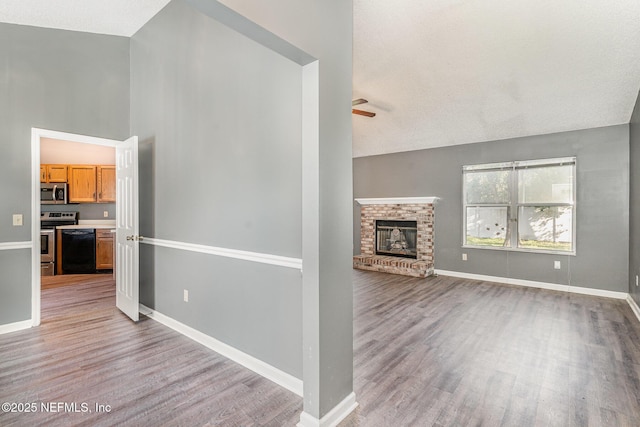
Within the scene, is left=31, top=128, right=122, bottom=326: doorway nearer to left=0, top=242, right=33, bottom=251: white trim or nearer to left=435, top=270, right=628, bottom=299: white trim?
left=0, top=242, right=33, bottom=251: white trim

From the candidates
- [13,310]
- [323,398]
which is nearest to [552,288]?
[323,398]

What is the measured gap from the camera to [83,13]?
342 centimetres

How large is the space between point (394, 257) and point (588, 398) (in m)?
4.71

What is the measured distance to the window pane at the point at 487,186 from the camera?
5.61 m

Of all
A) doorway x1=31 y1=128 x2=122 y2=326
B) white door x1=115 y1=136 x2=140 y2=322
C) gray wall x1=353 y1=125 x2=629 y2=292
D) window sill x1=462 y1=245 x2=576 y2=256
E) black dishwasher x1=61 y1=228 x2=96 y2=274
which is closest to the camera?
doorway x1=31 y1=128 x2=122 y2=326

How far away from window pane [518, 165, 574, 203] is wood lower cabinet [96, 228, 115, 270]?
305 inches

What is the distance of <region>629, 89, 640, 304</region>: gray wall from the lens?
12.6 feet

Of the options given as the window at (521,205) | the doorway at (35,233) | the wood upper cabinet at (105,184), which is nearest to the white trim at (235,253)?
the doorway at (35,233)

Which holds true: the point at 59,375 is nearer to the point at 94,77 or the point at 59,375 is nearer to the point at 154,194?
the point at 154,194

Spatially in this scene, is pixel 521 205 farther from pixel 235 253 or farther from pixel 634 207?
pixel 235 253

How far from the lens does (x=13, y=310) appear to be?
3305mm

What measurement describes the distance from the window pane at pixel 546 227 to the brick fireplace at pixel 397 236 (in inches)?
61.4

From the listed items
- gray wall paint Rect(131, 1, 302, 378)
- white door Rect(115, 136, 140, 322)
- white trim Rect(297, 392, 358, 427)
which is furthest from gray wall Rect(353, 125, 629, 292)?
white door Rect(115, 136, 140, 322)

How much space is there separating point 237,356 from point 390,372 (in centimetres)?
127
